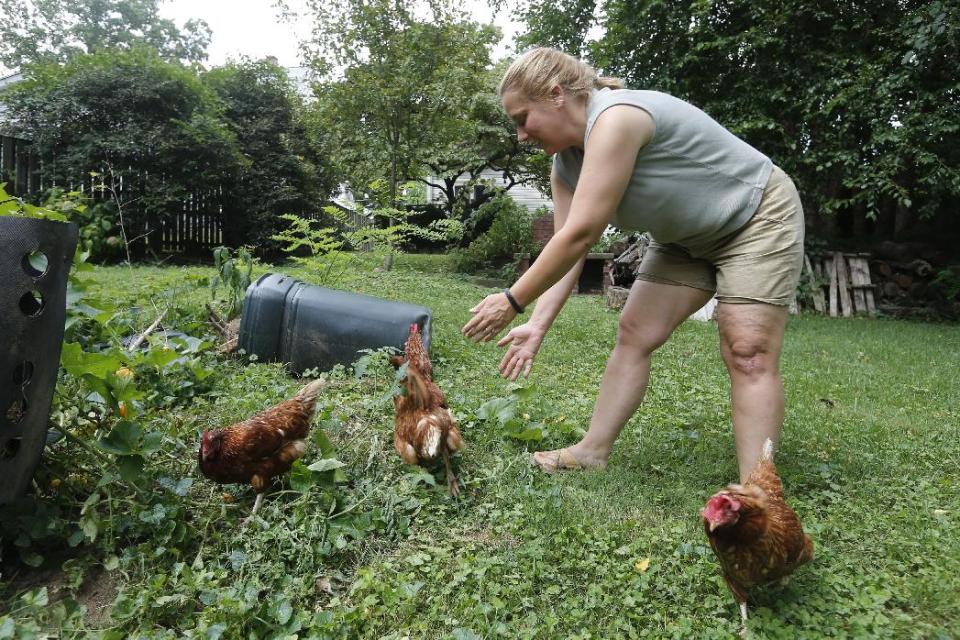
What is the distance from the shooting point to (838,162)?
9297 millimetres

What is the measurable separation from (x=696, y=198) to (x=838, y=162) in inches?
343

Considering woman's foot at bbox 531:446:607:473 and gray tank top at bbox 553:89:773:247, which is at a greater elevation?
gray tank top at bbox 553:89:773:247

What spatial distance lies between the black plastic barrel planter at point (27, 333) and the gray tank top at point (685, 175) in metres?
1.73

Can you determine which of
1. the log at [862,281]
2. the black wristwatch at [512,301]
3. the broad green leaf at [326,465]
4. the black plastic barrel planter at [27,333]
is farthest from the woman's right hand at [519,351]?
the log at [862,281]

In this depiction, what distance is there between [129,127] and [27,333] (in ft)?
40.1

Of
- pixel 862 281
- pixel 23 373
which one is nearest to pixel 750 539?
pixel 23 373

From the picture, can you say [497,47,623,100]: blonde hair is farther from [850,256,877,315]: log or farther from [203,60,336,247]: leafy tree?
[203,60,336,247]: leafy tree

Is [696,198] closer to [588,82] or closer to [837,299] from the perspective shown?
[588,82]

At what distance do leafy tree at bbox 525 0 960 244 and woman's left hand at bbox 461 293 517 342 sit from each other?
769cm

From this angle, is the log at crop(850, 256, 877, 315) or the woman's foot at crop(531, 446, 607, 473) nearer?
the woman's foot at crop(531, 446, 607, 473)

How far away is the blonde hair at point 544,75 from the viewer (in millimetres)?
2170

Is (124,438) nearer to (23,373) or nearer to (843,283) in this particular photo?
(23,373)

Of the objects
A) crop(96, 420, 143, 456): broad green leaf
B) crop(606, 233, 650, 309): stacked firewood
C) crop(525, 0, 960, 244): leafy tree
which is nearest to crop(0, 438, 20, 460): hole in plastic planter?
crop(96, 420, 143, 456): broad green leaf

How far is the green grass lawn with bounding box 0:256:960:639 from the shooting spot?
177 cm
